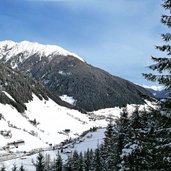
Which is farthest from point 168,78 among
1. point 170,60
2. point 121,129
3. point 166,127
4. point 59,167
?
point 59,167

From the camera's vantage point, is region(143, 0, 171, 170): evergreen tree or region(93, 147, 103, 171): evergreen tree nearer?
region(143, 0, 171, 170): evergreen tree

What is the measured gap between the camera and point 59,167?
87938 mm

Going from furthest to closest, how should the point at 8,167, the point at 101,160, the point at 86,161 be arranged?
the point at 8,167 → the point at 86,161 → the point at 101,160

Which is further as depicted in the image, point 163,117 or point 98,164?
point 98,164

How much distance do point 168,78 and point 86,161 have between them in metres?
79.5

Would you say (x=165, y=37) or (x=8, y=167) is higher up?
(x=165, y=37)

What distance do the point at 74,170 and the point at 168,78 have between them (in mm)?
73006

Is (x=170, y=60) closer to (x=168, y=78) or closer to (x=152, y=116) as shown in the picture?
(x=168, y=78)

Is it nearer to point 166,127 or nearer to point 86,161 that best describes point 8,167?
point 86,161

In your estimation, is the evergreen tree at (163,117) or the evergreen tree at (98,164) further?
the evergreen tree at (98,164)

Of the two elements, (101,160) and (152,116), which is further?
(101,160)

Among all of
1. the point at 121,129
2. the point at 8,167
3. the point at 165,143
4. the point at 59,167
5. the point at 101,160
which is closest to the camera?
the point at 165,143

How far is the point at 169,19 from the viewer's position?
1958 cm

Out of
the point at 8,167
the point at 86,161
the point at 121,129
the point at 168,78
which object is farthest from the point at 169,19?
the point at 8,167
